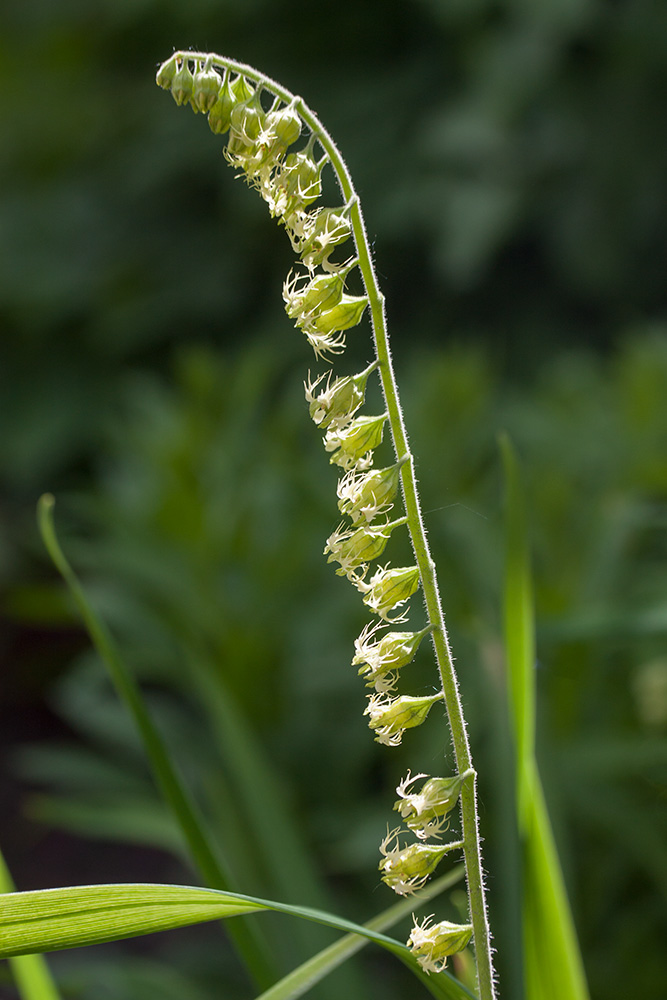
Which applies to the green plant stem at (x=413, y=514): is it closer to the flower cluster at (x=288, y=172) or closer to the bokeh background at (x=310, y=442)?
the flower cluster at (x=288, y=172)

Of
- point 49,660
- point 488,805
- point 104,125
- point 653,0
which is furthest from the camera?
point 104,125

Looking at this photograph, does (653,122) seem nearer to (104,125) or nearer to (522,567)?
(104,125)

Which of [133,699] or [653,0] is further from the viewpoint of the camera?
[653,0]

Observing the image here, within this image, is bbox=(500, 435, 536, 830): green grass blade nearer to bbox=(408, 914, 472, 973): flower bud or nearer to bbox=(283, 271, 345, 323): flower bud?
bbox=(408, 914, 472, 973): flower bud

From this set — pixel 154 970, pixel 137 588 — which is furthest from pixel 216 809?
pixel 137 588

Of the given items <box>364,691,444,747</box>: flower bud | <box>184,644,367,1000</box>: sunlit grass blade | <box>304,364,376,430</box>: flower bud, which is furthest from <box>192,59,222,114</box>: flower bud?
<box>184,644,367,1000</box>: sunlit grass blade

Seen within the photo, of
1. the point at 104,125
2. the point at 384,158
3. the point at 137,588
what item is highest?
the point at 104,125

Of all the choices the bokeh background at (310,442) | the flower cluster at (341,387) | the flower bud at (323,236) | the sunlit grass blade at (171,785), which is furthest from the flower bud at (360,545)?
the bokeh background at (310,442)

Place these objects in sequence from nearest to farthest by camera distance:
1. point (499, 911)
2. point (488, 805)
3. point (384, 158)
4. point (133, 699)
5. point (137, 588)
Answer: point (133, 699)
point (499, 911)
point (488, 805)
point (137, 588)
point (384, 158)
